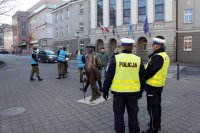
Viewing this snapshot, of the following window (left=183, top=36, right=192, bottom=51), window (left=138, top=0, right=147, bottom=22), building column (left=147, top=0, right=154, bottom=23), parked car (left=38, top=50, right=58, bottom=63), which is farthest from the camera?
window (left=138, top=0, right=147, bottom=22)

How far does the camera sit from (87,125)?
5191 millimetres

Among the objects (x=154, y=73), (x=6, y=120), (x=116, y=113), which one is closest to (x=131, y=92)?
(x=116, y=113)

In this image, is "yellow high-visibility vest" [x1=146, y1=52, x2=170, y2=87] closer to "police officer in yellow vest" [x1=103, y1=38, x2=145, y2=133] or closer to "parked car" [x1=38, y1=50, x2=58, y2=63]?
"police officer in yellow vest" [x1=103, y1=38, x2=145, y2=133]

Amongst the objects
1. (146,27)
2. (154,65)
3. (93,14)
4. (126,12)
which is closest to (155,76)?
(154,65)

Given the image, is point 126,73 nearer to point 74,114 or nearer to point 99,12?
point 74,114

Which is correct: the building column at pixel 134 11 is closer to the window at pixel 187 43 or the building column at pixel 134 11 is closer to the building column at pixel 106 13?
the building column at pixel 106 13

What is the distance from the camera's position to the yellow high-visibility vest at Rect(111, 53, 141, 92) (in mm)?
3871

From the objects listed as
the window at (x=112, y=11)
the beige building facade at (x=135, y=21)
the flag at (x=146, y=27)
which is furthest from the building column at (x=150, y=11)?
the window at (x=112, y=11)

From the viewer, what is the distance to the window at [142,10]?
30.6 m

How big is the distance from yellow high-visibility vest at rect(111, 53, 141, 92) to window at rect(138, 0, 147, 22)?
28.0 meters

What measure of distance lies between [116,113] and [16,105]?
4306mm

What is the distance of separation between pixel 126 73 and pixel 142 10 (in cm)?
2862

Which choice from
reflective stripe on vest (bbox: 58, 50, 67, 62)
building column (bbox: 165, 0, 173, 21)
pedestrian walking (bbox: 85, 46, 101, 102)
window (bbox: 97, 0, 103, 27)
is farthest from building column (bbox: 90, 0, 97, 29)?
pedestrian walking (bbox: 85, 46, 101, 102)

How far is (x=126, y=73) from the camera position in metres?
3.90
